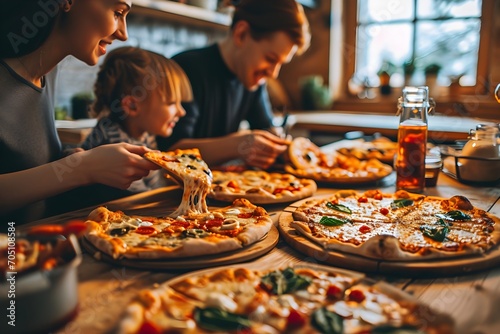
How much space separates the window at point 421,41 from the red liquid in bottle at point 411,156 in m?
3.16

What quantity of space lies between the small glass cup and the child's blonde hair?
1.20m

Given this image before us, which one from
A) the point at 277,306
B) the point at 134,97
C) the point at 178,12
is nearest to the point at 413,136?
the point at 277,306

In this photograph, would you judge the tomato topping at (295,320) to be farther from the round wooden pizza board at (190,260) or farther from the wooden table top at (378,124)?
the wooden table top at (378,124)

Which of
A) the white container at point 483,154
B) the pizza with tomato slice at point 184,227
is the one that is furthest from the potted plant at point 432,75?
the pizza with tomato slice at point 184,227

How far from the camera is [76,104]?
3383 millimetres

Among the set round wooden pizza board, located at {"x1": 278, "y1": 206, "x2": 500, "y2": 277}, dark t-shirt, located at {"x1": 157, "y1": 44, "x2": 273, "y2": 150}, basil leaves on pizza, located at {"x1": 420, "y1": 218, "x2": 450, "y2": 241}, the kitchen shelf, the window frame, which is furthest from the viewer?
the window frame

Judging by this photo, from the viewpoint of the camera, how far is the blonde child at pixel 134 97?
2.23m

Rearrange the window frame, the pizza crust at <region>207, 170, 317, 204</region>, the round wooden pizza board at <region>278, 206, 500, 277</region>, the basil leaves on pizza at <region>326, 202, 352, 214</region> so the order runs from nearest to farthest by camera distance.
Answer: the round wooden pizza board at <region>278, 206, 500, 277</region>, the basil leaves on pizza at <region>326, 202, 352, 214</region>, the pizza crust at <region>207, 170, 317, 204</region>, the window frame

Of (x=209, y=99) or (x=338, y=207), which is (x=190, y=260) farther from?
(x=209, y=99)

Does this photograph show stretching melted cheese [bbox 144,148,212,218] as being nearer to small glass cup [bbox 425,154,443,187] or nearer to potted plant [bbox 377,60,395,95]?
small glass cup [bbox 425,154,443,187]

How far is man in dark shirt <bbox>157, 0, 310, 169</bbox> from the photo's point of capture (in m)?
2.28

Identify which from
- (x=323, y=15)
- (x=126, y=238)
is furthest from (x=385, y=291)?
(x=323, y=15)

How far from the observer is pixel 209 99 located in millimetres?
2836

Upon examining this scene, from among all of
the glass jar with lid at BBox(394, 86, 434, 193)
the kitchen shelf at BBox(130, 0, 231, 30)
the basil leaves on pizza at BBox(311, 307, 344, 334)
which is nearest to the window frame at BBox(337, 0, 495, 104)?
the kitchen shelf at BBox(130, 0, 231, 30)
